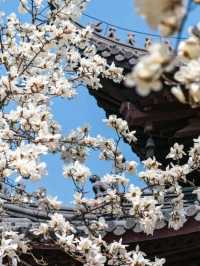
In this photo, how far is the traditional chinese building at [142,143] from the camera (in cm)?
570

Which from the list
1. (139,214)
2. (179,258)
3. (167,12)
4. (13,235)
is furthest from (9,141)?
(167,12)

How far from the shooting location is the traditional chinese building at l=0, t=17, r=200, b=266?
570 cm

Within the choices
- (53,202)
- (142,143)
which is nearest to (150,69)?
(53,202)

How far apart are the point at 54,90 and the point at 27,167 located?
1.22 metres

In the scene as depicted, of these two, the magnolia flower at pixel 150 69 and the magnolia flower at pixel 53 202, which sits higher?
the magnolia flower at pixel 53 202

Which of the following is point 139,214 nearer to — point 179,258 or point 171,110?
point 179,258

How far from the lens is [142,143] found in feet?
29.5

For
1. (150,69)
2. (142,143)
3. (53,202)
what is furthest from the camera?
(142,143)

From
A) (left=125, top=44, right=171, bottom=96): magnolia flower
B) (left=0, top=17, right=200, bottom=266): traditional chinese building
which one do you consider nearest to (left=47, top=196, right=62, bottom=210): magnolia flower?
(left=0, top=17, right=200, bottom=266): traditional chinese building

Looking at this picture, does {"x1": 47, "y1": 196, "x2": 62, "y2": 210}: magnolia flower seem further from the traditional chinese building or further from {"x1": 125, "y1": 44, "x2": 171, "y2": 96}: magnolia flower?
{"x1": 125, "y1": 44, "x2": 171, "y2": 96}: magnolia flower

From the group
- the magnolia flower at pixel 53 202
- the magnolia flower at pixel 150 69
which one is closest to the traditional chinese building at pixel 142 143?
the magnolia flower at pixel 53 202

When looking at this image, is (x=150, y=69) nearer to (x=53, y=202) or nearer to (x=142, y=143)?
(x=53, y=202)

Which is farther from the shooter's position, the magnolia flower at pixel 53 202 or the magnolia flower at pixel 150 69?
the magnolia flower at pixel 53 202

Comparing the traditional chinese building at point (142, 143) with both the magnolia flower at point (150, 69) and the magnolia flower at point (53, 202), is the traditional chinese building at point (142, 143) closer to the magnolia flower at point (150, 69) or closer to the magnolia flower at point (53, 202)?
the magnolia flower at point (53, 202)
